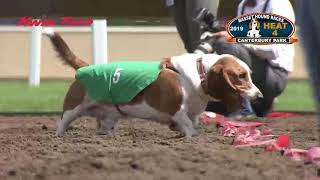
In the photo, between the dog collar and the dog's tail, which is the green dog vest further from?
the dog's tail

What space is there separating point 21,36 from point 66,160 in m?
10.2

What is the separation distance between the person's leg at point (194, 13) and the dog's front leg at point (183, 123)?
2.08m

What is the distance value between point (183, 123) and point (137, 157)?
4.32 feet

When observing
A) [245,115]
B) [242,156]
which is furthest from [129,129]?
[242,156]

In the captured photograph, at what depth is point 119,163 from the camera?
3.34 metres

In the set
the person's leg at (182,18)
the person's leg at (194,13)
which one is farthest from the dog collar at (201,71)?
the person's leg at (182,18)

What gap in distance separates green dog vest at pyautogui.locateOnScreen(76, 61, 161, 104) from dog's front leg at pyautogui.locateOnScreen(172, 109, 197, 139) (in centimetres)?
28

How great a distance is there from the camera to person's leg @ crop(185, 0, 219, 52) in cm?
679

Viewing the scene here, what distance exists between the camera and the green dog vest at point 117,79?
4809 millimetres

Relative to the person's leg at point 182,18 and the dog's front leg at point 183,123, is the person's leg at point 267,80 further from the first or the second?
the dog's front leg at point 183,123

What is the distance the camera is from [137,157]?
11.4ft

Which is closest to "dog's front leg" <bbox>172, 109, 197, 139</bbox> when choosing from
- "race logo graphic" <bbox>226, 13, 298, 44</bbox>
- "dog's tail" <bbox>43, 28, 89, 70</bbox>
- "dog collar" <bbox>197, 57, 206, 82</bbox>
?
"dog collar" <bbox>197, 57, 206, 82</bbox>

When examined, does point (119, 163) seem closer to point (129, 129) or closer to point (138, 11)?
point (129, 129)

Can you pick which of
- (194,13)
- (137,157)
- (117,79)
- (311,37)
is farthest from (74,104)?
(311,37)
